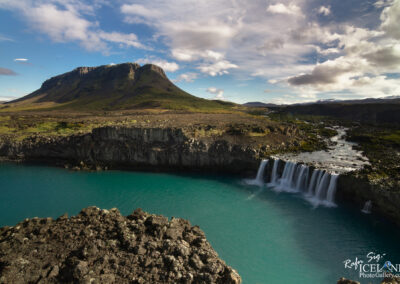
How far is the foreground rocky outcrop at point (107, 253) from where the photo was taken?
10586mm

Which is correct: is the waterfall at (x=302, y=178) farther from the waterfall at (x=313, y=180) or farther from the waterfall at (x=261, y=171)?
the waterfall at (x=261, y=171)

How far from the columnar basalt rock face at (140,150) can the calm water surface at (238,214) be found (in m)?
3.83

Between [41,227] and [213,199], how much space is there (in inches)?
832

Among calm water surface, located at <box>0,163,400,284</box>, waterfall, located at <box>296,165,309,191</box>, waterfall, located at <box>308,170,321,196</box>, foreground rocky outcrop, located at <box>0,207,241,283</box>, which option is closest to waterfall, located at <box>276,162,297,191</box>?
waterfall, located at <box>296,165,309,191</box>

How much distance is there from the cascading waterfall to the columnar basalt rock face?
440 cm

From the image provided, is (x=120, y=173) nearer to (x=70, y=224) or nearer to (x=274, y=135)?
(x=70, y=224)

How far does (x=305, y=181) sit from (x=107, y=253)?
30946mm

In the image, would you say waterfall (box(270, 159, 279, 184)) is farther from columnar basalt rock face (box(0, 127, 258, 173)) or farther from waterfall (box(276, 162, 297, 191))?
columnar basalt rock face (box(0, 127, 258, 173))

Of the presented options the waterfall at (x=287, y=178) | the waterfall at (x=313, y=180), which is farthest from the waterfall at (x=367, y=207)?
the waterfall at (x=287, y=178)

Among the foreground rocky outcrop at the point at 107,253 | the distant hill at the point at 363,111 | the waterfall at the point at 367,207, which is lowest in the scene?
the waterfall at the point at 367,207

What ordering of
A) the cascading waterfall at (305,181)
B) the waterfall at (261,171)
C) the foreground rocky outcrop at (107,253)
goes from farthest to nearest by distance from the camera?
the waterfall at (261,171) < the cascading waterfall at (305,181) < the foreground rocky outcrop at (107,253)

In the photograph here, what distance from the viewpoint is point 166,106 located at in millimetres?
127938

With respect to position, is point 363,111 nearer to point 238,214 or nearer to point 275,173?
point 275,173

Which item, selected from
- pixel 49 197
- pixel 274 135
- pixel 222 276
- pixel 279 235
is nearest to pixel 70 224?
pixel 222 276
